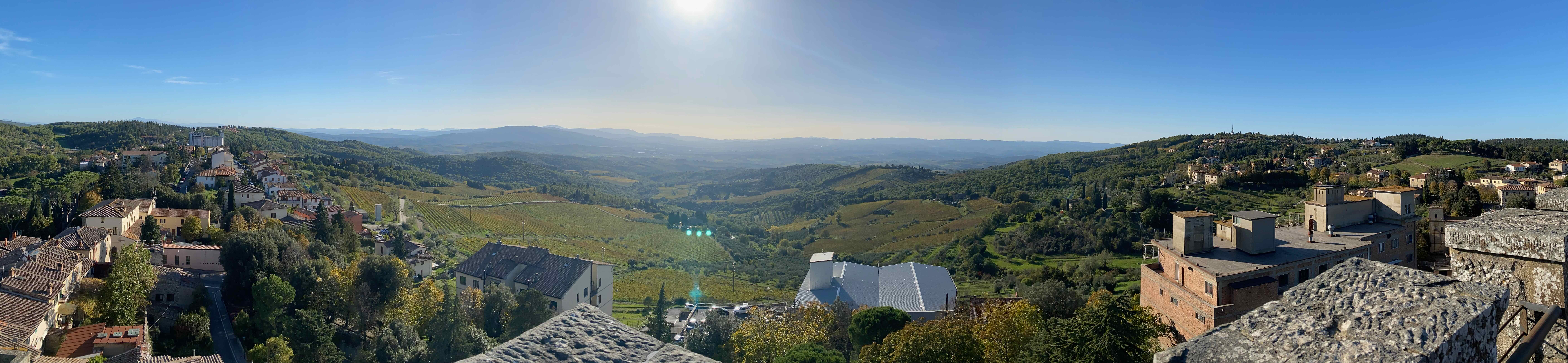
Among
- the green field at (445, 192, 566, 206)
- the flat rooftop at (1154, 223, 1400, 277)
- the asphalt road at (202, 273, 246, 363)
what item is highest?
the flat rooftop at (1154, 223, 1400, 277)

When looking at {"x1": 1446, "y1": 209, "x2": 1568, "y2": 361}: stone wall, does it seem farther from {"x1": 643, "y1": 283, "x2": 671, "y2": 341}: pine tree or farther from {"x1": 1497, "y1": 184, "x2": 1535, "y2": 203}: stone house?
{"x1": 1497, "y1": 184, "x2": 1535, "y2": 203}: stone house

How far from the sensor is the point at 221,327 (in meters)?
25.2

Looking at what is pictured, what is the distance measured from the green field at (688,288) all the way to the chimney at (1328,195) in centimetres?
2068

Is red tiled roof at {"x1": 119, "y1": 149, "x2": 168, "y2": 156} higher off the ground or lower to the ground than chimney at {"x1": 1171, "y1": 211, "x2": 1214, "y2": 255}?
higher

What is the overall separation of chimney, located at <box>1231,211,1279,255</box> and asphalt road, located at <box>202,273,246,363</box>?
103 ft

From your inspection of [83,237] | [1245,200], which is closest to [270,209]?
[83,237]

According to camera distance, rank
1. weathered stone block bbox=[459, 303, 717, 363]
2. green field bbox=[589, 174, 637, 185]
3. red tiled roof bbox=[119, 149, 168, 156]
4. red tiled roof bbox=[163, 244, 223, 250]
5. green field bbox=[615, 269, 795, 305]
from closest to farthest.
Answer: weathered stone block bbox=[459, 303, 717, 363]
red tiled roof bbox=[163, 244, 223, 250]
green field bbox=[615, 269, 795, 305]
red tiled roof bbox=[119, 149, 168, 156]
green field bbox=[589, 174, 637, 185]

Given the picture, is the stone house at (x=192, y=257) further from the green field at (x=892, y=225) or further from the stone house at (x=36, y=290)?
the green field at (x=892, y=225)

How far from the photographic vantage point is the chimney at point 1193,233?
52.3ft

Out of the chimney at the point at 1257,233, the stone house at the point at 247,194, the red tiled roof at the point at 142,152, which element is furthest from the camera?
the red tiled roof at the point at 142,152

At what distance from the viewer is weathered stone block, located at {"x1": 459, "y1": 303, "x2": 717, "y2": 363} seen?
3.26 m

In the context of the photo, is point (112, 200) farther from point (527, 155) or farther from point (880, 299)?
point (527, 155)

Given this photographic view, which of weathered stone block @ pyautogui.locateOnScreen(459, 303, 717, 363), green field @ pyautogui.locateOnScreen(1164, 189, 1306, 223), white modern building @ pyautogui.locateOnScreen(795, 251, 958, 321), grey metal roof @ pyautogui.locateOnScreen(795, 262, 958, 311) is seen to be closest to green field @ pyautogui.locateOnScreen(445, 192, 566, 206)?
white modern building @ pyautogui.locateOnScreen(795, 251, 958, 321)

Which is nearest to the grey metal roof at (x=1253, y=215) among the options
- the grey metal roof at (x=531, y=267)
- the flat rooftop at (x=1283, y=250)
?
the flat rooftop at (x=1283, y=250)
